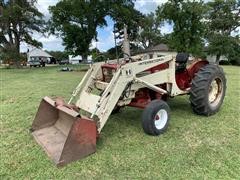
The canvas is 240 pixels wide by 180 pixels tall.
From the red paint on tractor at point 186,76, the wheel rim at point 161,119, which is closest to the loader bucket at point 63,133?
the wheel rim at point 161,119

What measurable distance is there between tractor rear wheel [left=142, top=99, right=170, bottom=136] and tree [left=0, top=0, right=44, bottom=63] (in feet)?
91.2

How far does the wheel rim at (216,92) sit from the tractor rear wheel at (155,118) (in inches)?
69.7

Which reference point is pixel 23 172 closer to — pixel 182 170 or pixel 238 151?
pixel 182 170

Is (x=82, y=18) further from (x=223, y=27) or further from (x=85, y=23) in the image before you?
(x=223, y=27)

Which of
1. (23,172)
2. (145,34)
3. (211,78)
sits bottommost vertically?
(23,172)

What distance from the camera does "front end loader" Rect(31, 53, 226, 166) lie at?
3.76 meters

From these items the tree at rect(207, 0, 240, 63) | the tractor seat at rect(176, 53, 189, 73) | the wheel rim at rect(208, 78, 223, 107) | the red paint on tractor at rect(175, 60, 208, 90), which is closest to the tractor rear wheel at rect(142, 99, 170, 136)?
the red paint on tractor at rect(175, 60, 208, 90)

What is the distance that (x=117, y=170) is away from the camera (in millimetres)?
3457

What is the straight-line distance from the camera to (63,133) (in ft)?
14.8

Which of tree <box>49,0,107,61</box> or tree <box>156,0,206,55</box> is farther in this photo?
tree <box>49,0,107,61</box>

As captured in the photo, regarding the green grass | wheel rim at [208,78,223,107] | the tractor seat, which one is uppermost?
the tractor seat

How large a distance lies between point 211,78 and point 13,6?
27492 millimetres

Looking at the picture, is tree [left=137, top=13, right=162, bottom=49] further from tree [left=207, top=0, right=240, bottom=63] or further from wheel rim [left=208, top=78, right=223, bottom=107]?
wheel rim [left=208, top=78, right=223, bottom=107]

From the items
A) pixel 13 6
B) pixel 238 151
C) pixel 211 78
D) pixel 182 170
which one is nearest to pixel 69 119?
pixel 182 170
